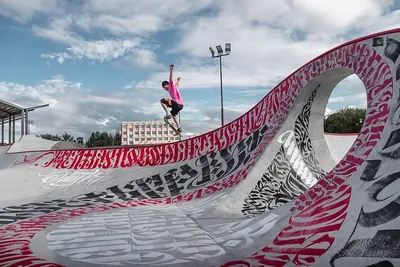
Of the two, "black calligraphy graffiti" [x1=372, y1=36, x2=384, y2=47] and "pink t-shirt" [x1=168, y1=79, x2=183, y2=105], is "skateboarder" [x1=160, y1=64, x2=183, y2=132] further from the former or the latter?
"black calligraphy graffiti" [x1=372, y1=36, x2=384, y2=47]

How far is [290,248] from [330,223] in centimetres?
55

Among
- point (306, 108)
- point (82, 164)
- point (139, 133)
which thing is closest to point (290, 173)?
point (306, 108)

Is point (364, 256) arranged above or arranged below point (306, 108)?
below

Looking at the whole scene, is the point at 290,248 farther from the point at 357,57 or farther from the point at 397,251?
the point at 357,57

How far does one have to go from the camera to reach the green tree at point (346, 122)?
45.3 metres

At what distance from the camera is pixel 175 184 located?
1078 cm

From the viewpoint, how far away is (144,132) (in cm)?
8181

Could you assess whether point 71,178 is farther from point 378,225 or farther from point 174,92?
point 378,225

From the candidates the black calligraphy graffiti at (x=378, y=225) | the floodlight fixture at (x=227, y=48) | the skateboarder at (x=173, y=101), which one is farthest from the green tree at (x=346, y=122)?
the black calligraphy graffiti at (x=378, y=225)

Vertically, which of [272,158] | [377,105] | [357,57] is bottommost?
[272,158]

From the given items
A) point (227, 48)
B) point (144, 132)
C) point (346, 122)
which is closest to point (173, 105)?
point (227, 48)

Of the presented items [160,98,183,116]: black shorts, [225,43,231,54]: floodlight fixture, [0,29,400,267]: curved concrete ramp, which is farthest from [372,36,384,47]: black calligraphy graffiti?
[225,43,231,54]: floodlight fixture

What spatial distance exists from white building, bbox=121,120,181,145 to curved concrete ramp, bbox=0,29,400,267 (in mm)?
65838

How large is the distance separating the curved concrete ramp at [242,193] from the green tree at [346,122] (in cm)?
3918
